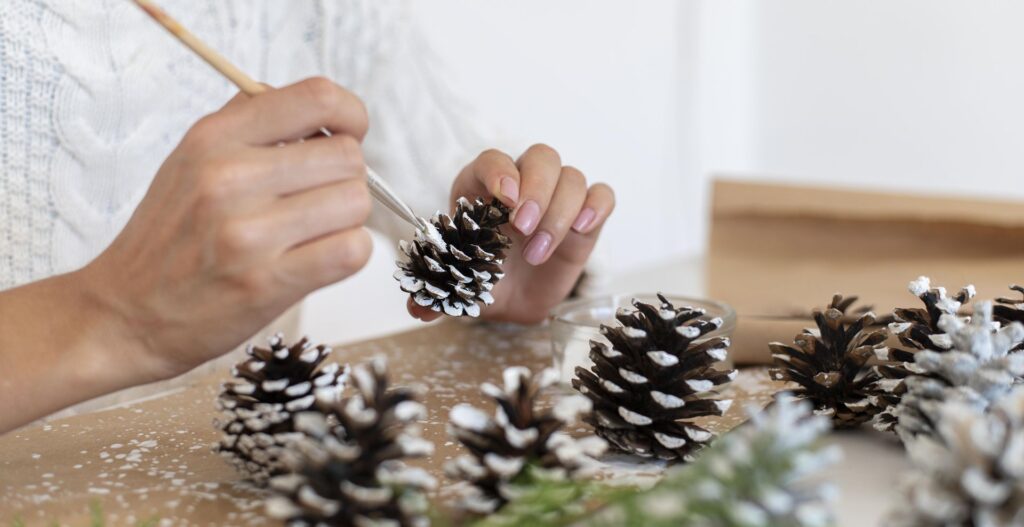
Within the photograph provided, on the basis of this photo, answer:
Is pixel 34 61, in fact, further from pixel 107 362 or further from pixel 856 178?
pixel 856 178

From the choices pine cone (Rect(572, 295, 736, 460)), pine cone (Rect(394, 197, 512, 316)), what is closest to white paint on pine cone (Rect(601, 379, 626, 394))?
pine cone (Rect(572, 295, 736, 460))

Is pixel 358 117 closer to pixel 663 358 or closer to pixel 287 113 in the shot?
pixel 287 113

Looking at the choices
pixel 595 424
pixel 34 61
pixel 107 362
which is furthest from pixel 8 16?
pixel 595 424

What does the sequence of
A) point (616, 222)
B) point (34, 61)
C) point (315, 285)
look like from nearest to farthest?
point (315, 285)
point (34, 61)
point (616, 222)

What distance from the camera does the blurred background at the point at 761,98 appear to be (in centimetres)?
174

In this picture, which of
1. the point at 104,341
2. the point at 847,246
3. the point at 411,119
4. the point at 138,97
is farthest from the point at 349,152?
the point at 847,246

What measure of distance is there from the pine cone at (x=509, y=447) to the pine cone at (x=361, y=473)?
0.06 ft

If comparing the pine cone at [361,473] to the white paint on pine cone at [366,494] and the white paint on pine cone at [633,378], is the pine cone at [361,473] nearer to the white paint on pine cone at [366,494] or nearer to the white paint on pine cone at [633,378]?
the white paint on pine cone at [366,494]

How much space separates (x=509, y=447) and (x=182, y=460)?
0.19m

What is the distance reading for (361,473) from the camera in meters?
0.34

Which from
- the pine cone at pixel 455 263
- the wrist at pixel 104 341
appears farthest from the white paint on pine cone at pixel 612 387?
the wrist at pixel 104 341

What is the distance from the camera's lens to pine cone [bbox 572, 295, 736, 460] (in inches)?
17.3

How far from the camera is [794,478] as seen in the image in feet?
1.02

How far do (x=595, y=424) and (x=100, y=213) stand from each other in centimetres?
54
